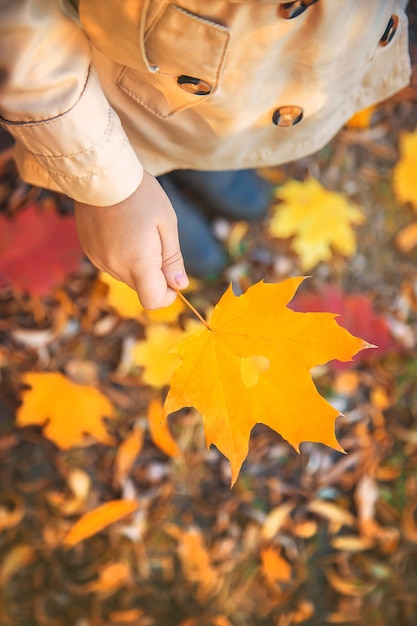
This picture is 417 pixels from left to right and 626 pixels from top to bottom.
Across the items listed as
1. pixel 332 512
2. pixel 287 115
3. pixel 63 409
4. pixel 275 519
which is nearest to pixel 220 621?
pixel 275 519

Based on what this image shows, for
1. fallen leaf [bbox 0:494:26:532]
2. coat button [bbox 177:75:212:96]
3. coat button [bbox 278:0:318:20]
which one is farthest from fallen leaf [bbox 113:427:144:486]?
coat button [bbox 278:0:318:20]

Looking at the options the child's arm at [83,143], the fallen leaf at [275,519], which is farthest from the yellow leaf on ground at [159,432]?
the child's arm at [83,143]

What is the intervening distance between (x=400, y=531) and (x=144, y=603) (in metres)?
0.67

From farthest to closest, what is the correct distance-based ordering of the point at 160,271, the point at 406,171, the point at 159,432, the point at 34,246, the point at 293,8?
the point at 406,171 < the point at 159,432 < the point at 34,246 < the point at 160,271 < the point at 293,8

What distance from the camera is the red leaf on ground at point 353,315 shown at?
1.51 m

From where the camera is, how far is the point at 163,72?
0.75 metres

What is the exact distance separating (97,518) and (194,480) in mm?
253

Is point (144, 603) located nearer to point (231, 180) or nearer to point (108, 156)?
point (231, 180)

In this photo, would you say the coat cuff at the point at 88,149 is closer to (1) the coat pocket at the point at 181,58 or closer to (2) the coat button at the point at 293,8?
(1) the coat pocket at the point at 181,58

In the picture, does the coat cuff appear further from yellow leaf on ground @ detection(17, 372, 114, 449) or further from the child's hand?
yellow leaf on ground @ detection(17, 372, 114, 449)

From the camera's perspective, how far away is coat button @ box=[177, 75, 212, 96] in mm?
740

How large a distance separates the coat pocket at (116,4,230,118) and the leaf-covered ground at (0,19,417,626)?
654 mm

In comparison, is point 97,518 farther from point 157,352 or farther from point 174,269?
point 174,269

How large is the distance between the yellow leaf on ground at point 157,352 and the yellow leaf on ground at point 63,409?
0.13m
